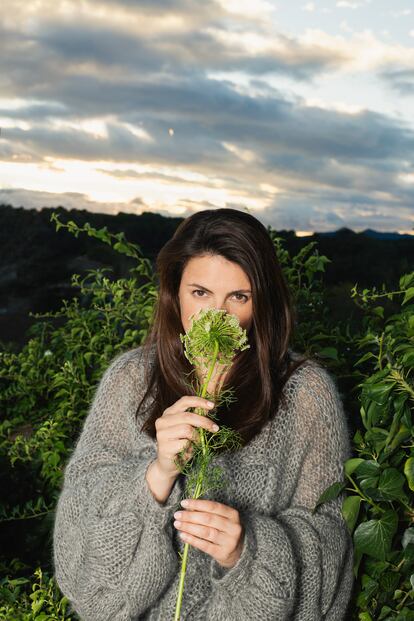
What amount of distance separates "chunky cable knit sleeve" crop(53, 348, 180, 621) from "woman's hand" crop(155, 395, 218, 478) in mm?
272

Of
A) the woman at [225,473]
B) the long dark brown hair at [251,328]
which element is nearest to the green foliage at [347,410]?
the woman at [225,473]

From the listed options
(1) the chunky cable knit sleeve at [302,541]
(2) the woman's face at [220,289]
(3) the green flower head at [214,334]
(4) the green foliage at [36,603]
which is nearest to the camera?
(3) the green flower head at [214,334]

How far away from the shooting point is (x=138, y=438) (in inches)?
83.0

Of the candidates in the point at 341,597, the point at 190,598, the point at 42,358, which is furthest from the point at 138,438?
the point at 42,358

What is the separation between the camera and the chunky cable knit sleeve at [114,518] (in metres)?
1.80

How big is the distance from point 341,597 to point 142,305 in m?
1.37

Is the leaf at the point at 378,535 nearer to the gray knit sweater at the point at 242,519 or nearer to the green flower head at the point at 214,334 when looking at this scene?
the gray knit sweater at the point at 242,519

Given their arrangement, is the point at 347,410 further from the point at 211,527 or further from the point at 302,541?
the point at 211,527

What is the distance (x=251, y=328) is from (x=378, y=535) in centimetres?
60

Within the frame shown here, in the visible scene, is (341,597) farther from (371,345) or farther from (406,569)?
(371,345)

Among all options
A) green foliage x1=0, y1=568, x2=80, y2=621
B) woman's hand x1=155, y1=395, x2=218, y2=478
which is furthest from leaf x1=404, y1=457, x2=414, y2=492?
green foliage x1=0, y1=568, x2=80, y2=621

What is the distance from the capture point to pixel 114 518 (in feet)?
6.07

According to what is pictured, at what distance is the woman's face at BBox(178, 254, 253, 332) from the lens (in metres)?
1.95

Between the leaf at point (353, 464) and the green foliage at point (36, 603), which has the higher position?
the leaf at point (353, 464)
